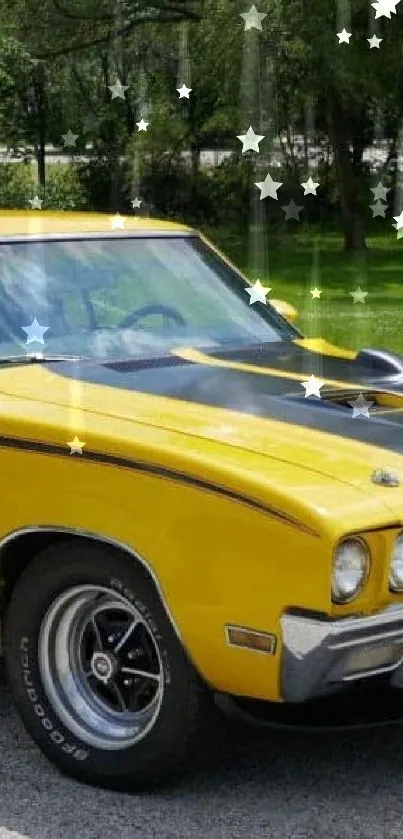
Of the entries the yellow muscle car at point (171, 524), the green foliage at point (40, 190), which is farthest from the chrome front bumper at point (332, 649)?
the green foliage at point (40, 190)

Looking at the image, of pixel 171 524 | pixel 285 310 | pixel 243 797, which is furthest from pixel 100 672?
pixel 285 310

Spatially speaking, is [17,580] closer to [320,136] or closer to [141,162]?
[320,136]

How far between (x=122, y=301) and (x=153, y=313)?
0.11 metres

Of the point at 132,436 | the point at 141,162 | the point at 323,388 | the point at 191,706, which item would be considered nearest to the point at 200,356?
the point at 323,388

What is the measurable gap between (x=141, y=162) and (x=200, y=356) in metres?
3.03

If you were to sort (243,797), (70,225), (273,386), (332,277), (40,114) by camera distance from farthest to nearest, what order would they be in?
(332,277) < (40,114) < (70,225) < (273,386) < (243,797)

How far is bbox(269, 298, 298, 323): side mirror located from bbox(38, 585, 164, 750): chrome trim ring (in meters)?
1.81

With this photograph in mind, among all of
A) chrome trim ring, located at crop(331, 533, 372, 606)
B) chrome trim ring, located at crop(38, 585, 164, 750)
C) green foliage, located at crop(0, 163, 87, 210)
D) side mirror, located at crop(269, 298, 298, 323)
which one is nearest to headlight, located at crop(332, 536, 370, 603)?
chrome trim ring, located at crop(331, 533, 372, 606)

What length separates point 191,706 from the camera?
326 centimetres

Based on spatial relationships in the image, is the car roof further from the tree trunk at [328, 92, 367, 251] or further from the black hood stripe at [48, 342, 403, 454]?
the tree trunk at [328, 92, 367, 251]

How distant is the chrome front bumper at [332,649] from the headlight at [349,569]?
0.19ft

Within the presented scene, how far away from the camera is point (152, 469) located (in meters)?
3.24

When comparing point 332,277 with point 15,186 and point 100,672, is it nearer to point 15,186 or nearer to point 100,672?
point 15,186

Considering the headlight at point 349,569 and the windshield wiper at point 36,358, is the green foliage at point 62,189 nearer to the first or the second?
the windshield wiper at point 36,358
